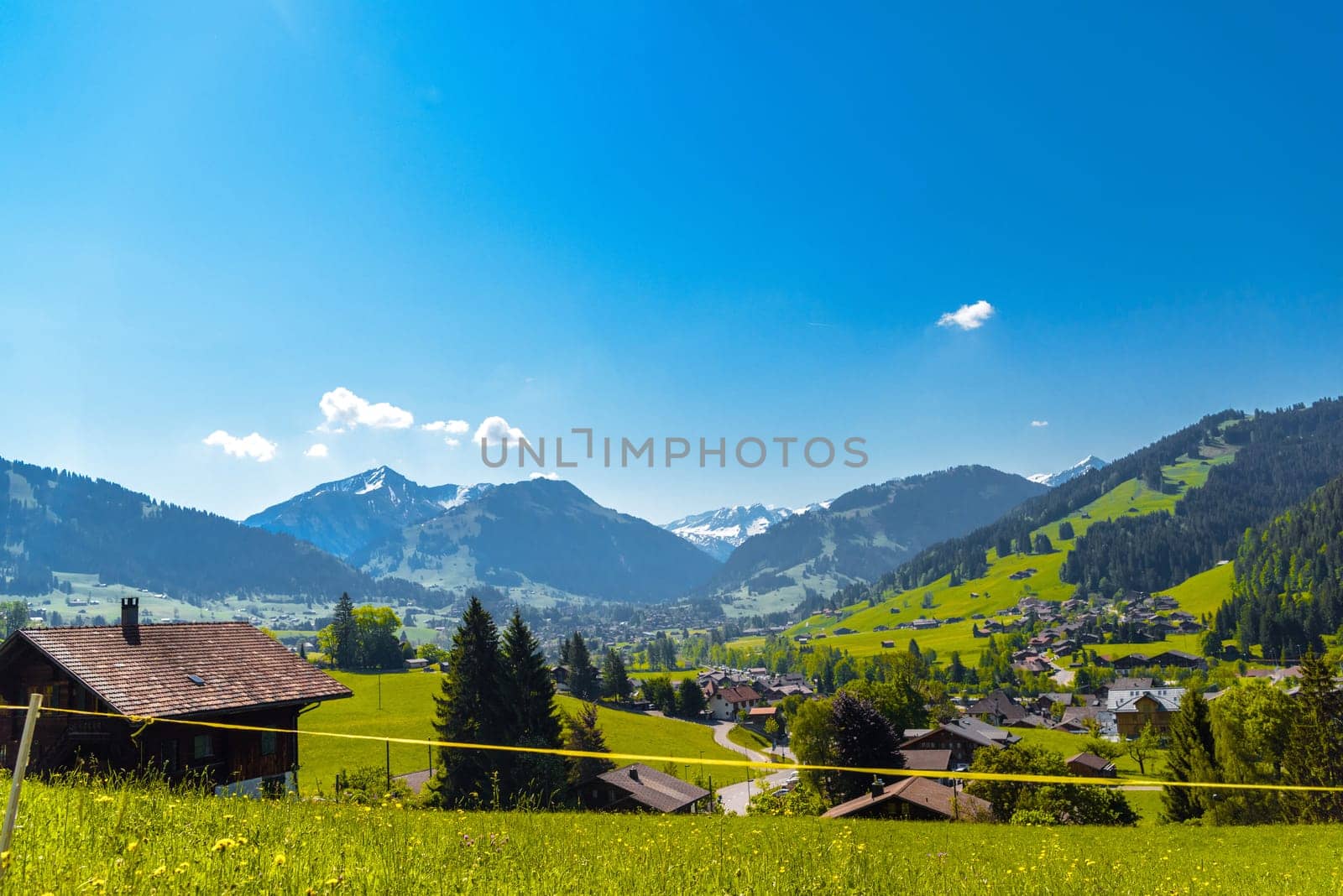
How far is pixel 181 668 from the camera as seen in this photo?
25.9m

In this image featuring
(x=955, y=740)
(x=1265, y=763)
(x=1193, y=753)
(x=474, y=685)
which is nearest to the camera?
(x=474, y=685)

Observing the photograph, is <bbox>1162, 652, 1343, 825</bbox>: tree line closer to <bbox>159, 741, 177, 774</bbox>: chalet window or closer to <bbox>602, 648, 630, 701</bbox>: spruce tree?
<bbox>159, 741, 177, 774</bbox>: chalet window

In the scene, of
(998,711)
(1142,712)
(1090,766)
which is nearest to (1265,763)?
(1090,766)

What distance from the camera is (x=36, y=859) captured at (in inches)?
226

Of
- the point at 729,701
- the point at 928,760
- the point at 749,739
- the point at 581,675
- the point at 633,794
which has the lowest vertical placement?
the point at 729,701

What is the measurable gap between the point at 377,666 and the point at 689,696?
65265mm

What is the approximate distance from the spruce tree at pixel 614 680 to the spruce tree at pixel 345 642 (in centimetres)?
5199

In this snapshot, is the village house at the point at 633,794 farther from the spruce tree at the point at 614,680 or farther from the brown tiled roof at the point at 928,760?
the spruce tree at the point at 614,680

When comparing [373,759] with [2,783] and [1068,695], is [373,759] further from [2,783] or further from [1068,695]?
[1068,695]

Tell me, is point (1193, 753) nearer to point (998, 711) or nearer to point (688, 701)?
point (998, 711)

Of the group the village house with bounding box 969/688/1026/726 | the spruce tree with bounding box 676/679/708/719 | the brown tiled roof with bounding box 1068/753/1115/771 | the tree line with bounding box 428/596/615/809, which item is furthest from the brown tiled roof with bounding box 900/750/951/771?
the village house with bounding box 969/688/1026/726

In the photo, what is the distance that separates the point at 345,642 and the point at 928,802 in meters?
137

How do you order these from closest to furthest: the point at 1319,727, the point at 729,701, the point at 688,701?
the point at 1319,727 < the point at 688,701 < the point at 729,701

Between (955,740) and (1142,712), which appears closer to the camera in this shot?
(955,740)
